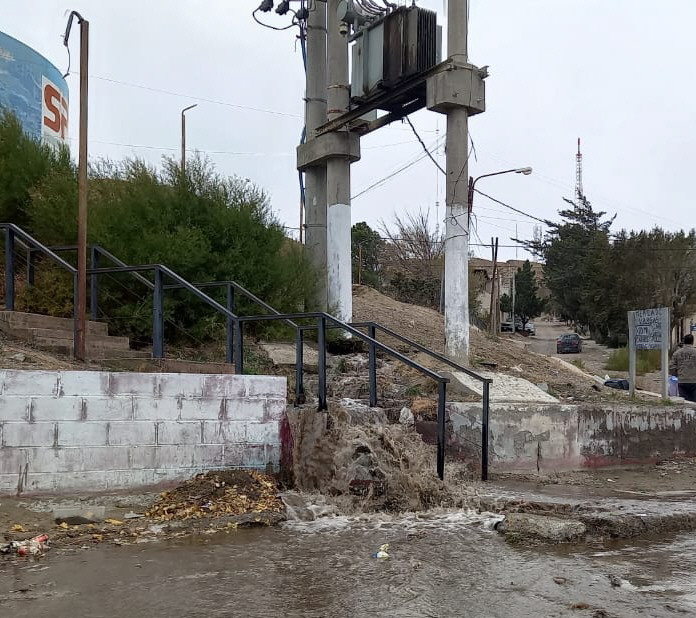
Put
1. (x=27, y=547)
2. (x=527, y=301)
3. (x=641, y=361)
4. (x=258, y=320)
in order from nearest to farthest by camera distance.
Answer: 1. (x=27, y=547)
2. (x=258, y=320)
3. (x=641, y=361)
4. (x=527, y=301)

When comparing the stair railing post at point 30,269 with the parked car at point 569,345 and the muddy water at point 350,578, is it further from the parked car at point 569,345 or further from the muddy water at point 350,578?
the parked car at point 569,345

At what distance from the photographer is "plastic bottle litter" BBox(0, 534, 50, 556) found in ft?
18.5

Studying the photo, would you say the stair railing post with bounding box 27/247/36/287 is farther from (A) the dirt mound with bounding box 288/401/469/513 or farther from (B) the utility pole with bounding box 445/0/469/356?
(B) the utility pole with bounding box 445/0/469/356

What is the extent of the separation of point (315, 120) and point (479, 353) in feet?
19.3

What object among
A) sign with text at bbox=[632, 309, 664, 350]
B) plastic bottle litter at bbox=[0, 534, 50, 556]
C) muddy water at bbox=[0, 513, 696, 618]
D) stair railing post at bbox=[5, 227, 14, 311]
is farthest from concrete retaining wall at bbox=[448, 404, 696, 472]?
stair railing post at bbox=[5, 227, 14, 311]

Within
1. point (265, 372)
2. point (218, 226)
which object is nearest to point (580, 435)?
point (265, 372)

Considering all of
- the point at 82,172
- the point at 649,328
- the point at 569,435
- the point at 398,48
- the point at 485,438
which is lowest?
the point at 569,435

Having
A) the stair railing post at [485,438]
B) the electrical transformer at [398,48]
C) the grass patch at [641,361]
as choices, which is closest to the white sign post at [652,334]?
the stair railing post at [485,438]

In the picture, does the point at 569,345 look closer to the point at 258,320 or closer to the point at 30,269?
the point at 258,320

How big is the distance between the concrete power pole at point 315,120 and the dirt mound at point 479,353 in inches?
86.3

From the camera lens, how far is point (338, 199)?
48.7 feet

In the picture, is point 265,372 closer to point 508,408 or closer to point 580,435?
point 508,408

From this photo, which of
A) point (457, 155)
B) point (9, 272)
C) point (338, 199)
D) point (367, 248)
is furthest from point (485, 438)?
point (367, 248)

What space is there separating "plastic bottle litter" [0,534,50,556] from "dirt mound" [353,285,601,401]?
7.38m
